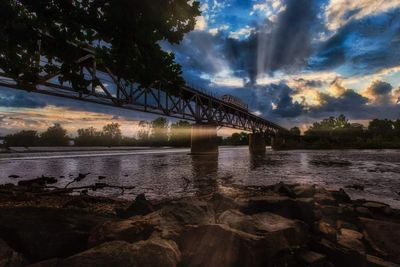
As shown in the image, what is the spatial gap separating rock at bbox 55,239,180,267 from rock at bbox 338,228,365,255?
3.93 meters

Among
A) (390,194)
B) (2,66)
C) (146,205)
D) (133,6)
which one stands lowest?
(390,194)

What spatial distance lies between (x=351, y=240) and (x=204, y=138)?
67.8 m

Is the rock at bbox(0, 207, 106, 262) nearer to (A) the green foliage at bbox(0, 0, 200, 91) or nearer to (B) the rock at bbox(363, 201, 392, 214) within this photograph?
(A) the green foliage at bbox(0, 0, 200, 91)

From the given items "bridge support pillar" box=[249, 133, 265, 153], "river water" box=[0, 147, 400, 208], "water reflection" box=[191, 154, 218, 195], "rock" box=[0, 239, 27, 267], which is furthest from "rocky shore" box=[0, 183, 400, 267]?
"bridge support pillar" box=[249, 133, 265, 153]

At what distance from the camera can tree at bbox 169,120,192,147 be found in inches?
6353

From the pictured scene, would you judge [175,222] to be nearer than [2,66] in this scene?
Yes

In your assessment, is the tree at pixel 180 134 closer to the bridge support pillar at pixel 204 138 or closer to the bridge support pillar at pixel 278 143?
the bridge support pillar at pixel 278 143

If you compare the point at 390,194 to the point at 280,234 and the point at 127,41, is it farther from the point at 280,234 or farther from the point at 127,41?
the point at 127,41

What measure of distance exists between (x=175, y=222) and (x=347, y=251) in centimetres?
357

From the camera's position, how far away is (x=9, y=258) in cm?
413

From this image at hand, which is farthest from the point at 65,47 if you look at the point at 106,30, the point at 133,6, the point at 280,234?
the point at 280,234

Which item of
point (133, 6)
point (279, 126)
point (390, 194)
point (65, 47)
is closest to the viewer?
point (133, 6)

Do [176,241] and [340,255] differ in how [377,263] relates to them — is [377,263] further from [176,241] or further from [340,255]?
[176,241]

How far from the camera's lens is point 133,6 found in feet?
22.5
